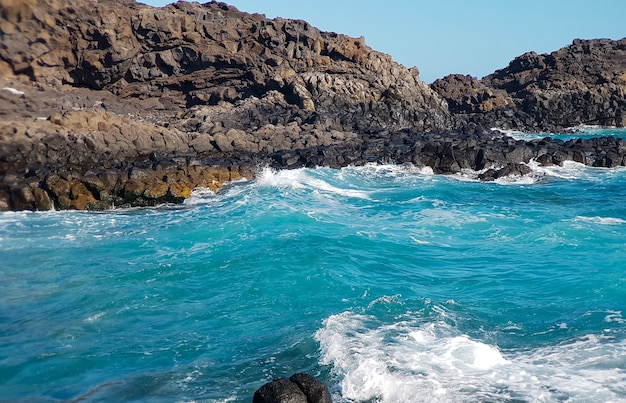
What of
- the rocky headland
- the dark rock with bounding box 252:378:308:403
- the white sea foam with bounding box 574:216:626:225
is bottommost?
the white sea foam with bounding box 574:216:626:225

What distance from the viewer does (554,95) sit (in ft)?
183

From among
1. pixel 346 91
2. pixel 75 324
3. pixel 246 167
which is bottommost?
pixel 75 324

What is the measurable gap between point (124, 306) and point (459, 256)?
28.8ft

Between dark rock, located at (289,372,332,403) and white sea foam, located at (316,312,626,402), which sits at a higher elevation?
dark rock, located at (289,372,332,403)

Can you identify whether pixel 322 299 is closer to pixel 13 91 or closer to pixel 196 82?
pixel 13 91

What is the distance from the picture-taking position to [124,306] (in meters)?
13.2

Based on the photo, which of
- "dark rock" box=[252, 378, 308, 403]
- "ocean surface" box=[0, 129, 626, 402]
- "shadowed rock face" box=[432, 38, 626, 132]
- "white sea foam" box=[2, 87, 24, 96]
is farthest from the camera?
"shadowed rock face" box=[432, 38, 626, 132]

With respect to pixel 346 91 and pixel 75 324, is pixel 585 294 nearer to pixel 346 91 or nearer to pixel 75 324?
pixel 75 324

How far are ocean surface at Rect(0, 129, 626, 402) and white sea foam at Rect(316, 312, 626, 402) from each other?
4 cm

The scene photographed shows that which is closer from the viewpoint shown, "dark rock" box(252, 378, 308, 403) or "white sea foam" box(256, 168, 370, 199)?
"dark rock" box(252, 378, 308, 403)

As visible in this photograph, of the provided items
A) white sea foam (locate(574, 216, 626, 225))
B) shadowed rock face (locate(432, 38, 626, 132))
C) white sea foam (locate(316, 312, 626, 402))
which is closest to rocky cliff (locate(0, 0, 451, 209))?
shadowed rock face (locate(432, 38, 626, 132))

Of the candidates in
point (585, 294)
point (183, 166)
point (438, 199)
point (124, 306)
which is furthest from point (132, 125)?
point (585, 294)

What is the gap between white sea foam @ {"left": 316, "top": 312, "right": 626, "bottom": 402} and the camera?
8914 mm

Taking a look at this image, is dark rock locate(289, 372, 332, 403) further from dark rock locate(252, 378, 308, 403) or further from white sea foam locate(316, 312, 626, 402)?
white sea foam locate(316, 312, 626, 402)
